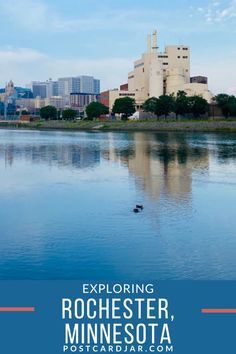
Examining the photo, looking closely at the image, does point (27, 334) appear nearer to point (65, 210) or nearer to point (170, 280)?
point (170, 280)

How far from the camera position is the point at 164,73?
102875 mm

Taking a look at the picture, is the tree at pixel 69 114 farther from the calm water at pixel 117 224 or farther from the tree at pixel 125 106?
the calm water at pixel 117 224

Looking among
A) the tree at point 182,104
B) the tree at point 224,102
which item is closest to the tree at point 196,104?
the tree at point 182,104

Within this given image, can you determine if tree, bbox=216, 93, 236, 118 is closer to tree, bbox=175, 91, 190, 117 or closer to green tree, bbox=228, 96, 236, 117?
green tree, bbox=228, 96, 236, 117

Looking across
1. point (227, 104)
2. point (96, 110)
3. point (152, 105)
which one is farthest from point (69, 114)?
point (227, 104)

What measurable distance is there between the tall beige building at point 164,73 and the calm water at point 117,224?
7390 centimetres

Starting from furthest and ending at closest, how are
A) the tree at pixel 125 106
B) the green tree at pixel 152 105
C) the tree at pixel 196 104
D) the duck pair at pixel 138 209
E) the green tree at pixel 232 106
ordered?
the tree at pixel 125 106, the green tree at pixel 152 105, the tree at pixel 196 104, the green tree at pixel 232 106, the duck pair at pixel 138 209

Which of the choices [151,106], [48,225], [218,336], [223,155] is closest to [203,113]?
[151,106]

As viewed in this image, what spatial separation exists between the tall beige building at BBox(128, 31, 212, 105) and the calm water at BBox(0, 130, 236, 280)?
7390 centimetres

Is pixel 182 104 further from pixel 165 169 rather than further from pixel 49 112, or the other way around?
pixel 165 169

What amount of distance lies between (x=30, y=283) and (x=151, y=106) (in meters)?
78.1

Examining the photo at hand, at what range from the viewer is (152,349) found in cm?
677

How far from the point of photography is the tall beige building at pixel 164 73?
97663mm

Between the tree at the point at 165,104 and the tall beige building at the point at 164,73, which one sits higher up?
the tall beige building at the point at 164,73
